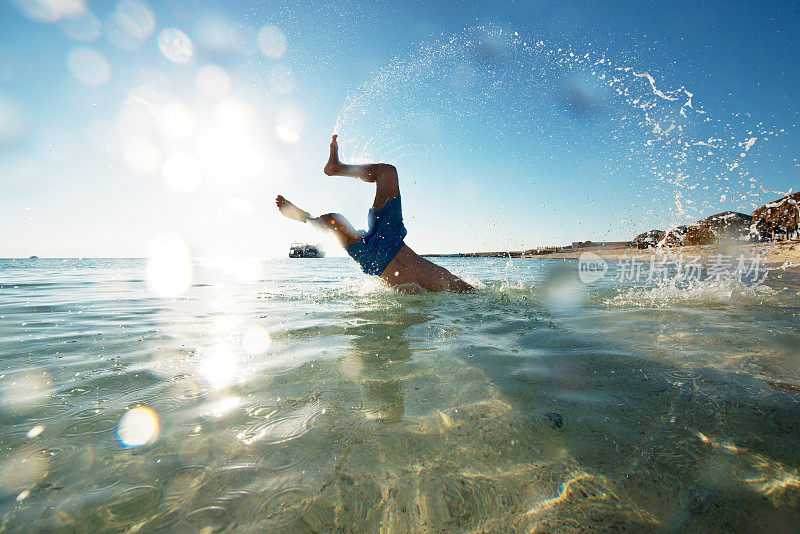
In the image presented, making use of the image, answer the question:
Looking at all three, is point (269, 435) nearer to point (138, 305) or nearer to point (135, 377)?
point (135, 377)

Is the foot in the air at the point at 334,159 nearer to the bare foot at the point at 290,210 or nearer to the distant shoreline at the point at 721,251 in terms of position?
→ the bare foot at the point at 290,210

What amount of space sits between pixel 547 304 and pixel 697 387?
10.5ft

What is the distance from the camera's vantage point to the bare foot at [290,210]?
503 cm

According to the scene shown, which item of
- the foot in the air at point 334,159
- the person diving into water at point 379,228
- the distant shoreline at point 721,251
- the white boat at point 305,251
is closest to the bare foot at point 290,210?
the person diving into water at point 379,228

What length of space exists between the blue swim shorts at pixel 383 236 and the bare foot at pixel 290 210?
832 millimetres

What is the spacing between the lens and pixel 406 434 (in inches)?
49.8

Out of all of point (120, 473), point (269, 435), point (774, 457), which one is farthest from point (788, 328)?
point (120, 473)

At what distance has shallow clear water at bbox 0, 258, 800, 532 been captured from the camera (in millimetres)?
912

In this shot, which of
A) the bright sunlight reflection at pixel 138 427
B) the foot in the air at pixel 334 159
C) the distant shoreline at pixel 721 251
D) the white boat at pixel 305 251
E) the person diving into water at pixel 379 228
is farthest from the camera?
the white boat at pixel 305 251

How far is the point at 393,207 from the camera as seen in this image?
197 inches

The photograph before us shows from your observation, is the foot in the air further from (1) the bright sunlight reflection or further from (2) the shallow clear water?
(1) the bright sunlight reflection

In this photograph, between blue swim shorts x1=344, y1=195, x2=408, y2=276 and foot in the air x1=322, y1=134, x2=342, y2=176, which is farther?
foot in the air x1=322, y1=134, x2=342, y2=176

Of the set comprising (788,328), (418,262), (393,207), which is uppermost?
(393,207)

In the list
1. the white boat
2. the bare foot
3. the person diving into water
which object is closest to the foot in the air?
the person diving into water
